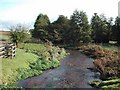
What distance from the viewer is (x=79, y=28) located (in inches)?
3039

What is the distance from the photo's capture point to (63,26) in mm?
83188

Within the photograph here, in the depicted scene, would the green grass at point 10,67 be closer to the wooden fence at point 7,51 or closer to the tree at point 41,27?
the wooden fence at point 7,51

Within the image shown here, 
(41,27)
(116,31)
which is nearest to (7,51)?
(116,31)

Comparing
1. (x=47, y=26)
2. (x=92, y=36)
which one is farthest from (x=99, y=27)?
(x=47, y=26)

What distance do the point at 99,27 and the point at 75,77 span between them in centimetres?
5570

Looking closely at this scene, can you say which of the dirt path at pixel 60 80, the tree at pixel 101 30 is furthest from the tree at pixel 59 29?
the dirt path at pixel 60 80

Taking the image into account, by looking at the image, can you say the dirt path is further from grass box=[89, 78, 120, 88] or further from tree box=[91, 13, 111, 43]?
tree box=[91, 13, 111, 43]

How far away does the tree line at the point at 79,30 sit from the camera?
7706 centimetres

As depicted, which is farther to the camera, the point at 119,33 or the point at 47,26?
the point at 47,26

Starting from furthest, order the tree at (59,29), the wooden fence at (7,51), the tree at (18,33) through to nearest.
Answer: the tree at (59,29)
the tree at (18,33)
the wooden fence at (7,51)

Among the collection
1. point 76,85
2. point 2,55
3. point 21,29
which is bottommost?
point 76,85

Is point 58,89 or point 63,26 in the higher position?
point 63,26

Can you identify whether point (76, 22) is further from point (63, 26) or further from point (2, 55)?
point (2, 55)

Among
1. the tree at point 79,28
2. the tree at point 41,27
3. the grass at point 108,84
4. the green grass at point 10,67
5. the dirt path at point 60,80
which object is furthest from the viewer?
the tree at point 41,27
